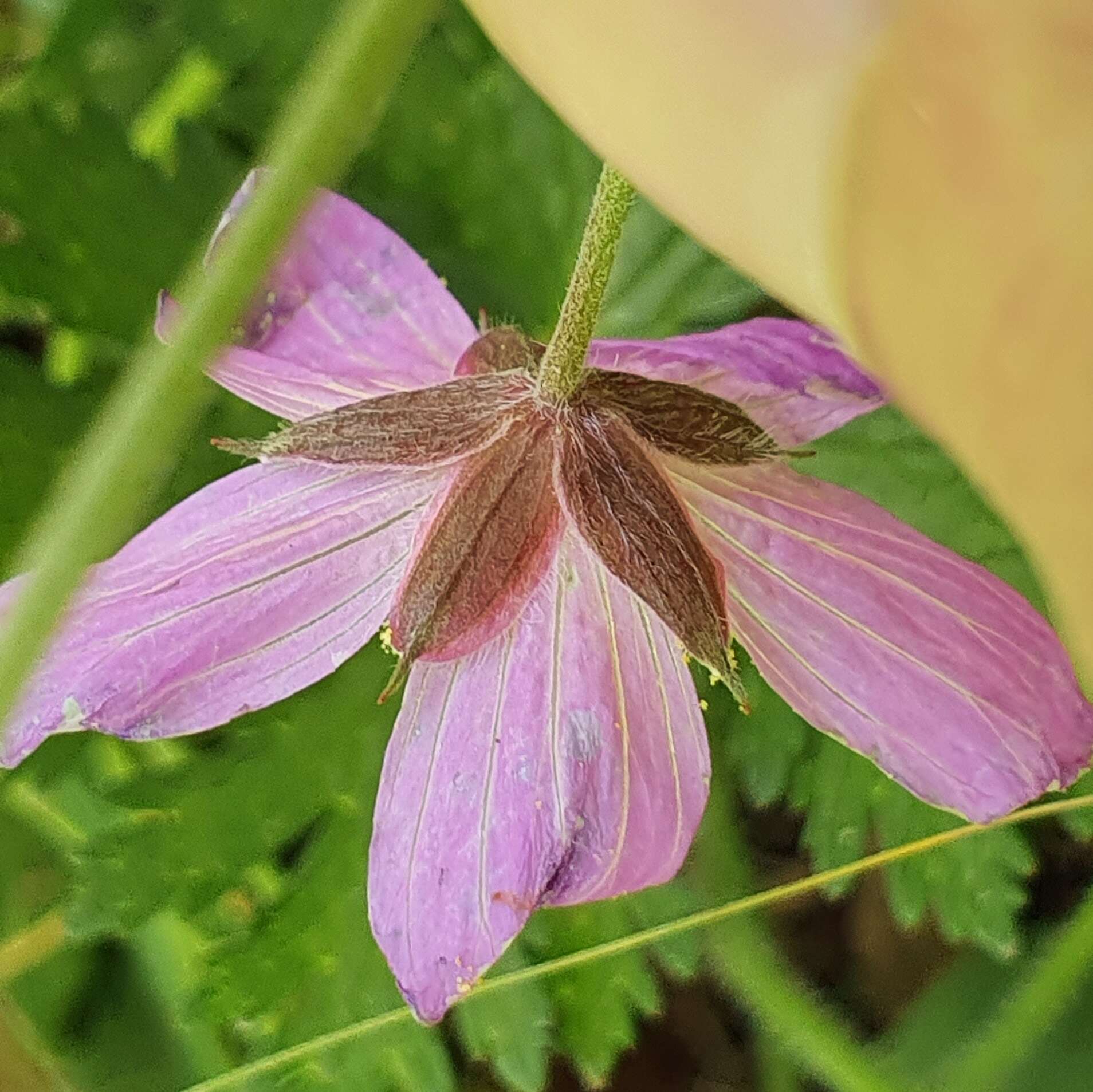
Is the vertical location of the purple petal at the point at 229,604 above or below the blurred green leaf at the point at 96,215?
below

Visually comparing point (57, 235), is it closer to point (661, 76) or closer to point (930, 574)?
point (930, 574)

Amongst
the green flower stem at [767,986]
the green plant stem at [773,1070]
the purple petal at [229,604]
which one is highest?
the purple petal at [229,604]

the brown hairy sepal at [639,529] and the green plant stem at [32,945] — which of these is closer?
the brown hairy sepal at [639,529]

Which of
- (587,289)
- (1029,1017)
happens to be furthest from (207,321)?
(1029,1017)

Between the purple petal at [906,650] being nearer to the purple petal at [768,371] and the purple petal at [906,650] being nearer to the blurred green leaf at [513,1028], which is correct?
the purple petal at [768,371]

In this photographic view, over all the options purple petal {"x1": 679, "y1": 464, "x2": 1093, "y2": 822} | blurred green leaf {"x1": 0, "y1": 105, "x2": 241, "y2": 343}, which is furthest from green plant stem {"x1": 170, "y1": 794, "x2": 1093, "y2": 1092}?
blurred green leaf {"x1": 0, "y1": 105, "x2": 241, "y2": 343}

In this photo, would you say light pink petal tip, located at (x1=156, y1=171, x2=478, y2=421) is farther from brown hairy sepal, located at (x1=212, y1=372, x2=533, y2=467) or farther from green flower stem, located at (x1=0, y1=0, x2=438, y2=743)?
green flower stem, located at (x1=0, y1=0, x2=438, y2=743)

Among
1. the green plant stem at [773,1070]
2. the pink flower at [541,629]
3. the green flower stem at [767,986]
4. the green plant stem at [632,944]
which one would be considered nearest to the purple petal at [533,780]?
the pink flower at [541,629]

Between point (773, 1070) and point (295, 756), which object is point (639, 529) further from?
point (773, 1070)
